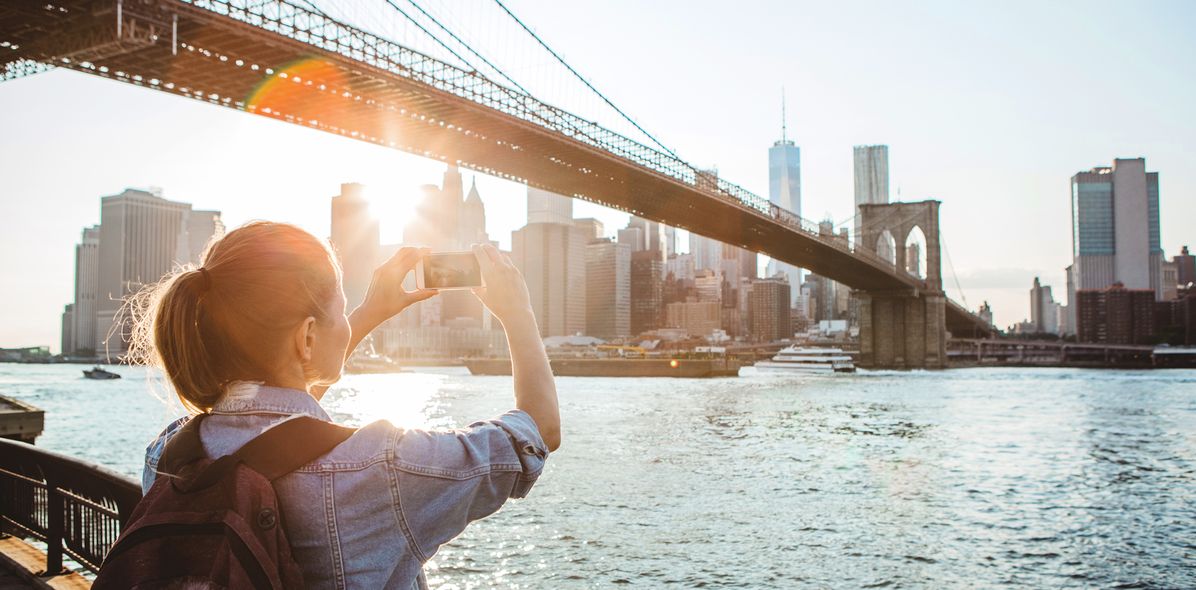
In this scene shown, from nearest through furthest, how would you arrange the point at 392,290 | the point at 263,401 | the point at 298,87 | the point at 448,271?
the point at 263,401 → the point at 448,271 → the point at 392,290 → the point at 298,87

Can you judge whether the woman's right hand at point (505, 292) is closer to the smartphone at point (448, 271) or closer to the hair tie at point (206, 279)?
the smartphone at point (448, 271)

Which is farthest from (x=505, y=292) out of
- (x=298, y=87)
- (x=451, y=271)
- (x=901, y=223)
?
(x=901, y=223)

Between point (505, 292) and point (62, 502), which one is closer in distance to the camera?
point (505, 292)

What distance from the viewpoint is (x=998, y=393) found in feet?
112

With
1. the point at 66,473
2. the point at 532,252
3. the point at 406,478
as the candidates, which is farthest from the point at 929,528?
the point at 532,252

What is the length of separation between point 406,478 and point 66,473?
358cm

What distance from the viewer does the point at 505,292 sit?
4.13 ft

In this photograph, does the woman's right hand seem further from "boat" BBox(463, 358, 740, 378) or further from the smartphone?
"boat" BBox(463, 358, 740, 378)

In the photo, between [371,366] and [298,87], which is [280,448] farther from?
[371,366]

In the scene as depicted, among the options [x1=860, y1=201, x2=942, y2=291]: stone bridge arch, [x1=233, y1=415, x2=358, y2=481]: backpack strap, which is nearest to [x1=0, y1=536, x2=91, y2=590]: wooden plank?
[x1=233, y1=415, x2=358, y2=481]: backpack strap

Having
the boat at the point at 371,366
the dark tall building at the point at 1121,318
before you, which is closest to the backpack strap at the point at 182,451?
the boat at the point at 371,366

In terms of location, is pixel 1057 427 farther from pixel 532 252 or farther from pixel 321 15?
pixel 532 252

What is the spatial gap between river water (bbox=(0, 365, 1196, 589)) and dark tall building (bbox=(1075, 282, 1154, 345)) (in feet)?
361

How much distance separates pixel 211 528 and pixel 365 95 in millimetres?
25746
